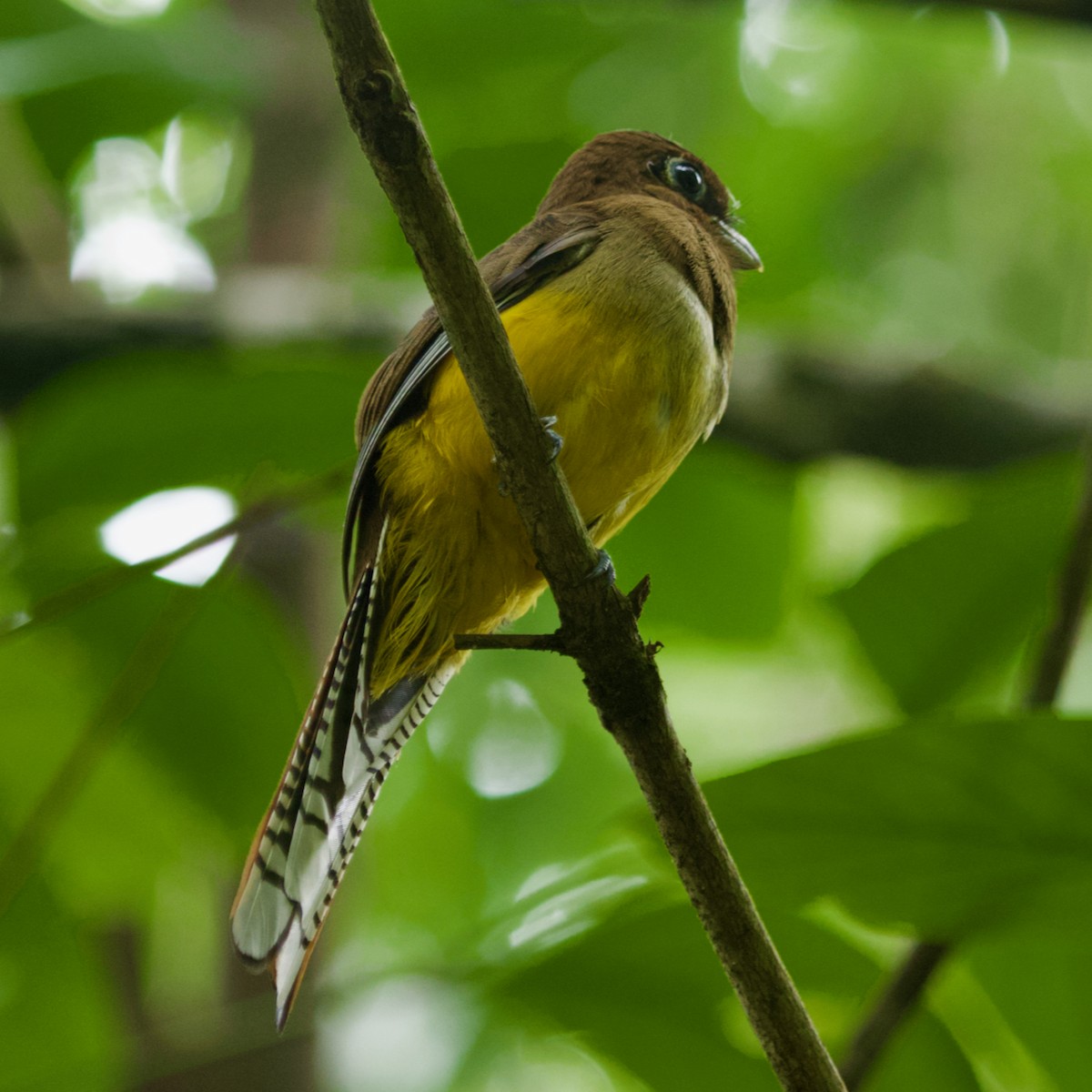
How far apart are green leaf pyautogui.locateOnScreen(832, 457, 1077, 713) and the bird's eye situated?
122 centimetres

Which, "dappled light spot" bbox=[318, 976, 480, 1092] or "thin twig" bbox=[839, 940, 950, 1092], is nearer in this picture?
"thin twig" bbox=[839, 940, 950, 1092]

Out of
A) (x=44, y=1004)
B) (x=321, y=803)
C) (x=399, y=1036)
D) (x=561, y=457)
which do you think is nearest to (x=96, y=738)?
(x=321, y=803)

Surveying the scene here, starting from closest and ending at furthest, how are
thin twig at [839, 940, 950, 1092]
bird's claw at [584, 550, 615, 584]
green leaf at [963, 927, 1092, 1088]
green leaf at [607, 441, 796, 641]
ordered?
1. bird's claw at [584, 550, 615, 584]
2. thin twig at [839, 940, 950, 1092]
3. green leaf at [963, 927, 1092, 1088]
4. green leaf at [607, 441, 796, 641]

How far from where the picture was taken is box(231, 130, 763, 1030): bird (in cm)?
261

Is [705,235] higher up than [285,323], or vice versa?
[705,235]

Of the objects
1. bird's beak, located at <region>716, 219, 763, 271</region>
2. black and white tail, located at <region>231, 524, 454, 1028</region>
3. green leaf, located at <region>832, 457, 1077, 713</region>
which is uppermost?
bird's beak, located at <region>716, 219, 763, 271</region>

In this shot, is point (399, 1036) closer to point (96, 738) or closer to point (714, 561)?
point (714, 561)

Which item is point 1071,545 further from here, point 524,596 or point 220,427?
point 220,427

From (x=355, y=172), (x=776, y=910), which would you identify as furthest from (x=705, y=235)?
(x=355, y=172)

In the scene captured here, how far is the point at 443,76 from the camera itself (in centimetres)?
392

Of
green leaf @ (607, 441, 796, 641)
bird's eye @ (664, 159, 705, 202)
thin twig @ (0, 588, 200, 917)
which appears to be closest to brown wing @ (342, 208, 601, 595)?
thin twig @ (0, 588, 200, 917)

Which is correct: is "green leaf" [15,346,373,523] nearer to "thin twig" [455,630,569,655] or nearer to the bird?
the bird

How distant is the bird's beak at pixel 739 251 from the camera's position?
3.49 m

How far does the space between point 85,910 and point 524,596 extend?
1.38 meters
